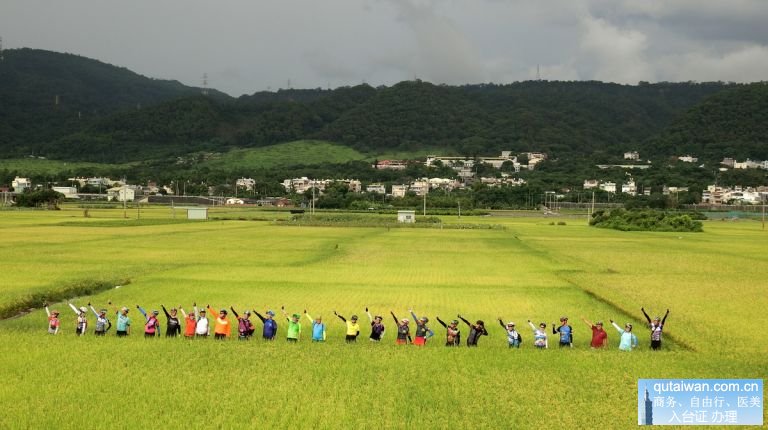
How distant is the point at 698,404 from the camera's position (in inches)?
488

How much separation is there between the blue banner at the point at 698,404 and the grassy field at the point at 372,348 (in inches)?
27.0

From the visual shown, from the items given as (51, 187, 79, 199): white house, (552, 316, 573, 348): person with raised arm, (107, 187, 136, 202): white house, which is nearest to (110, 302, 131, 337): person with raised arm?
(552, 316, 573, 348): person with raised arm

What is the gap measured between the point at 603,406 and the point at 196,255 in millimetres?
33364

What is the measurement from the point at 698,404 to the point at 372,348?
8.53 m

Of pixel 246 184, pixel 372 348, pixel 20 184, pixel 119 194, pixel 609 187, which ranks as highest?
pixel 609 187

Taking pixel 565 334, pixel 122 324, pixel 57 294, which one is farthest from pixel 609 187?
pixel 122 324

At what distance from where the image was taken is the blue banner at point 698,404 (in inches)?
488

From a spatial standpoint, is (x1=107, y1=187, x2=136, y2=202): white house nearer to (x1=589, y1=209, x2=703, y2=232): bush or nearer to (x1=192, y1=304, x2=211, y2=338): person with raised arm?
(x1=589, y1=209, x2=703, y2=232): bush

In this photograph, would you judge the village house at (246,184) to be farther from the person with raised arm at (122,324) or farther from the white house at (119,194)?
the person with raised arm at (122,324)

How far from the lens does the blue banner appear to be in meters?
12.4

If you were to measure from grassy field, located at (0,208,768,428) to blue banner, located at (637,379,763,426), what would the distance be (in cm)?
69

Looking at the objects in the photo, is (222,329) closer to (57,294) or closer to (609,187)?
(57,294)

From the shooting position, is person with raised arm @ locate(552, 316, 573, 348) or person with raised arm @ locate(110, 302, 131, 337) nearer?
person with raised arm @ locate(552, 316, 573, 348)

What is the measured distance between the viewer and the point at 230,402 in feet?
47.0
